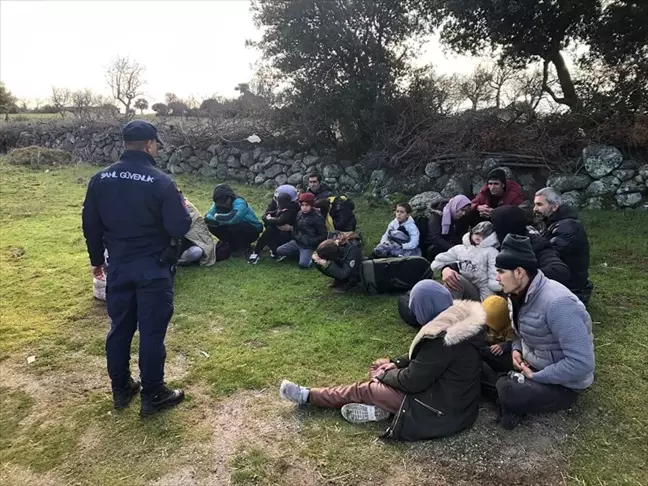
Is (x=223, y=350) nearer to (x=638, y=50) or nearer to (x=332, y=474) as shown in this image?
(x=332, y=474)

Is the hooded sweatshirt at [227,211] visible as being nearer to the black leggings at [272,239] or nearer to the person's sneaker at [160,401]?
the black leggings at [272,239]

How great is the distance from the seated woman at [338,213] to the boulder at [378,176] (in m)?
3.34

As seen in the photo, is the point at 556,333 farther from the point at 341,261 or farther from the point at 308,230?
the point at 308,230

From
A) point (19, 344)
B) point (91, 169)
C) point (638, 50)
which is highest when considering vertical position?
point (638, 50)

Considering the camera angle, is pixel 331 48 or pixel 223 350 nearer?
pixel 223 350

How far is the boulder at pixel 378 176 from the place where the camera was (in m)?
10.5

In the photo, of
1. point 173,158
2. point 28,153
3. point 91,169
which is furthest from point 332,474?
point 28,153

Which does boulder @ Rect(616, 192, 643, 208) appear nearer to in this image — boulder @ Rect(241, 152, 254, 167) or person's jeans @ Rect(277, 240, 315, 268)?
person's jeans @ Rect(277, 240, 315, 268)

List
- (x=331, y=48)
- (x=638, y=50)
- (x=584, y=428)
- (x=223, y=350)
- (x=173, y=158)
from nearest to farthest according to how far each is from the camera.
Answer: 1. (x=584, y=428)
2. (x=223, y=350)
3. (x=638, y=50)
4. (x=331, y=48)
5. (x=173, y=158)

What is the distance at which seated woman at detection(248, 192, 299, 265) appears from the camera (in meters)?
7.27

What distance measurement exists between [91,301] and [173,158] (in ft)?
30.8

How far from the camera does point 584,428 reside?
329 cm

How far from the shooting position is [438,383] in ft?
10.5

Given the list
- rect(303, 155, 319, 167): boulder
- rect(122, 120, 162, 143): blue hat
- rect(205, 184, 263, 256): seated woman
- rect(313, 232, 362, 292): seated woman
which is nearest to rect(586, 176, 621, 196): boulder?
rect(313, 232, 362, 292): seated woman
